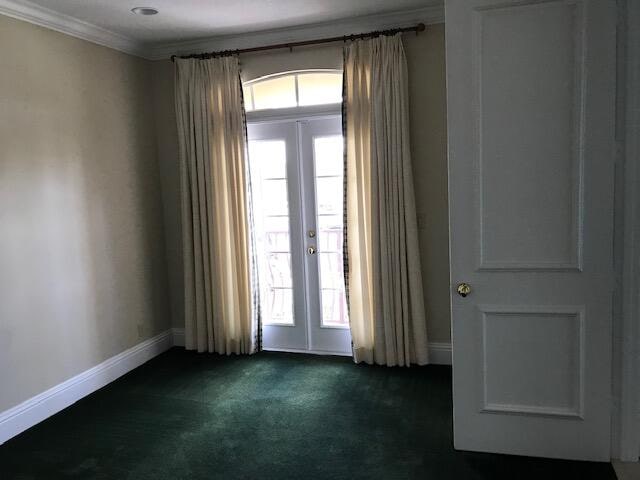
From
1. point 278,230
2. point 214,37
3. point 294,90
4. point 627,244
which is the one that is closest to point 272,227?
point 278,230

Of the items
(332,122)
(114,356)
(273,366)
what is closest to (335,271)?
(273,366)

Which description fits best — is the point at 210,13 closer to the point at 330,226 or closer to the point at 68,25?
the point at 68,25

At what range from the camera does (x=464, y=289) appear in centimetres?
273

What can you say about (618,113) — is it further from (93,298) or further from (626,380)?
(93,298)

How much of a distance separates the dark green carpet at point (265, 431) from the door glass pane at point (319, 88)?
215cm

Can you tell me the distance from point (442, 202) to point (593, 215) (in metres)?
1.58

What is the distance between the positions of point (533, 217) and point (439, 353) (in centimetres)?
189

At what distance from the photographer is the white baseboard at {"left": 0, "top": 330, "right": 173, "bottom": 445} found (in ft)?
10.9

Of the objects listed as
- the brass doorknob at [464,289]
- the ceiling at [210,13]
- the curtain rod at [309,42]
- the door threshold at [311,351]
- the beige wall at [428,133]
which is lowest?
the door threshold at [311,351]

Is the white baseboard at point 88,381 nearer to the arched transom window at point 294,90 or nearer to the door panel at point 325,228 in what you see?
the door panel at point 325,228

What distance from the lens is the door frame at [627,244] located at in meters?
2.45

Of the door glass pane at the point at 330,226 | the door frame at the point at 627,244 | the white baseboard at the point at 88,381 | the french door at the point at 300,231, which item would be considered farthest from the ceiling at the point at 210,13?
the white baseboard at the point at 88,381

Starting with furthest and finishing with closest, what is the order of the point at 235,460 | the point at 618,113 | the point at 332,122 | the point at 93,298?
1. the point at 332,122
2. the point at 93,298
3. the point at 235,460
4. the point at 618,113

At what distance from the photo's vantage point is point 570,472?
262 cm
